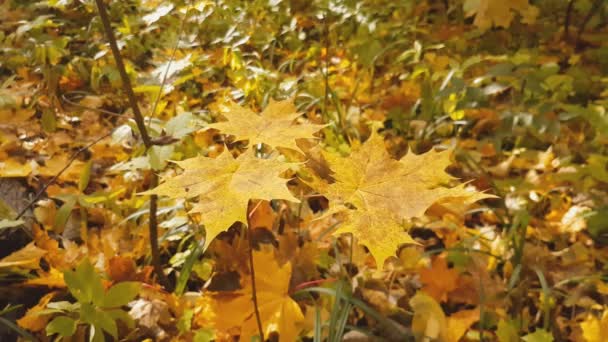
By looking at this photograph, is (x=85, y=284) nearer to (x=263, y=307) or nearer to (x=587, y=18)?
(x=263, y=307)

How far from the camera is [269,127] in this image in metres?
0.90

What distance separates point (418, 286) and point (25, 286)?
3.82 feet

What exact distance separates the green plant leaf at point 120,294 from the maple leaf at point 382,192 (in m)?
0.58

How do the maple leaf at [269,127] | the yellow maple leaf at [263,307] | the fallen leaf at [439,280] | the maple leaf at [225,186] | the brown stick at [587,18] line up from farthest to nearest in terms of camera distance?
the brown stick at [587,18]
the fallen leaf at [439,280]
the yellow maple leaf at [263,307]
the maple leaf at [269,127]
the maple leaf at [225,186]

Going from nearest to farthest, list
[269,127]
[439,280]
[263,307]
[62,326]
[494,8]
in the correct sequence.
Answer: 1. [269,127]
2. [62,326]
3. [263,307]
4. [439,280]
5. [494,8]

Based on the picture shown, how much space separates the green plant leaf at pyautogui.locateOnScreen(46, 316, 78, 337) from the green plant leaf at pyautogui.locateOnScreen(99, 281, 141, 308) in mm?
74

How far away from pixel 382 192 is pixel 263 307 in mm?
562

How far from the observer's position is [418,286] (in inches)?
54.7

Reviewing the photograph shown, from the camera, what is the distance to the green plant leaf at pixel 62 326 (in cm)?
101

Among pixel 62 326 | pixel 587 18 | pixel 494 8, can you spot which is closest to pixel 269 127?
pixel 62 326

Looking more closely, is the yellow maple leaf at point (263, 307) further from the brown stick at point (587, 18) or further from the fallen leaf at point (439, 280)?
the brown stick at point (587, 18)

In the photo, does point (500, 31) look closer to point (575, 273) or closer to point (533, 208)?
point (533, 208)

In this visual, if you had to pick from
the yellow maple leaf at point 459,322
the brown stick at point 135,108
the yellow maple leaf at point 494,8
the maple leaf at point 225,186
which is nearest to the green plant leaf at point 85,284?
the brown stick at point 135,108

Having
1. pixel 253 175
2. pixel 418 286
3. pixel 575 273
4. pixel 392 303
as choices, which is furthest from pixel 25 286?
pixel 575 273
